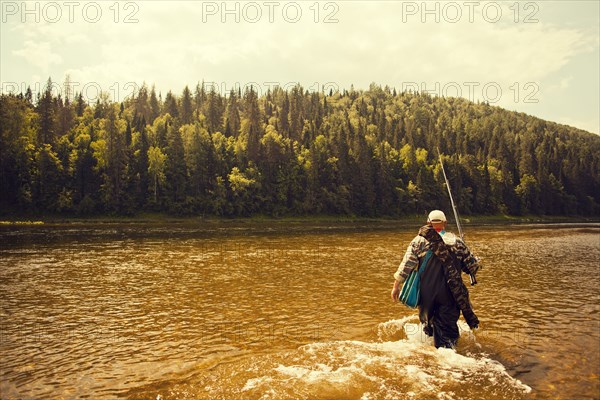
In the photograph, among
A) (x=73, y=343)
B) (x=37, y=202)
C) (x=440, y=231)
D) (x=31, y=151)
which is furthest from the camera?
(x=31, y=151)

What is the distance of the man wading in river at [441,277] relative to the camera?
9.17 meters

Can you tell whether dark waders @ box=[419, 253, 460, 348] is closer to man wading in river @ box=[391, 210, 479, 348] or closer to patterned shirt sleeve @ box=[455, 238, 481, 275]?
man wading in river @ box=[391, 210, 479, 348]

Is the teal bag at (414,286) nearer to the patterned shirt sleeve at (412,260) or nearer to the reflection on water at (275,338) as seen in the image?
the patterned shirt sleeve at (412,260)

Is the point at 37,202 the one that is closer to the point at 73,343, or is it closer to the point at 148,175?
the point at 148,175

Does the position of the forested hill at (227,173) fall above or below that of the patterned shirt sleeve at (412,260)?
above

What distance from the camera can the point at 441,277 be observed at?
30.3 ft

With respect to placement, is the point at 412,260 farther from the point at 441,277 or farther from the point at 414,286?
the point at 441,277

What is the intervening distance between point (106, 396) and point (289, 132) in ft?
522

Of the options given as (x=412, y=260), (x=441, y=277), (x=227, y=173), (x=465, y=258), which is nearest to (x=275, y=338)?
(x=412, y=260)

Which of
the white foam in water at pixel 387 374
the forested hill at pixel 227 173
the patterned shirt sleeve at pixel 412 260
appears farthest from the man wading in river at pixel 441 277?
the forested hill at pixel 227 173

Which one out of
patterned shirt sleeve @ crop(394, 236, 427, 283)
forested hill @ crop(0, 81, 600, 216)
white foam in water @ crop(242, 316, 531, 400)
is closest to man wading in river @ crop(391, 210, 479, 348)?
patterned shirt sleeve @ crop(394, 236, 427, 283)

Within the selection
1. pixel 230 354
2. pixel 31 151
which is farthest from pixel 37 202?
pixel 230 354

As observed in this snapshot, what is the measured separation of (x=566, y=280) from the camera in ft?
70.1

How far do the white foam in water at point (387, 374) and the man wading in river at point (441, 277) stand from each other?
0.72 m
